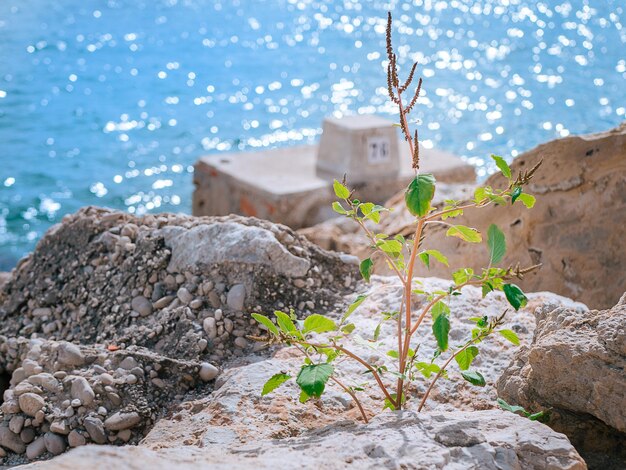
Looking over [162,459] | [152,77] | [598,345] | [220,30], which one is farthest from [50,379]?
[220,30]

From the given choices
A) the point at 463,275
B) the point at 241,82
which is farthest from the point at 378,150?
the point at 241,82

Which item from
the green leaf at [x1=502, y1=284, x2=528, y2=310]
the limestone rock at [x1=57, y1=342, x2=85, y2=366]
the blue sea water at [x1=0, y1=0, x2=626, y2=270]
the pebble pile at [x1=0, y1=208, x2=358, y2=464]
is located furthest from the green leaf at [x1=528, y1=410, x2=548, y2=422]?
the blue sea water at [x1=0, y1=0, x2=626, y2=270]

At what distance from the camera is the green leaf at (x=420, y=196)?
1.92 m

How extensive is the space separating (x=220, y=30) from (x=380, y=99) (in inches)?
246

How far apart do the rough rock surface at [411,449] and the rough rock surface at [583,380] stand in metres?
0.22

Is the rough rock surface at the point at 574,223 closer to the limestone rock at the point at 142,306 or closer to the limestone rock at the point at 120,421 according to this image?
the limestone rock at the point at 142,306

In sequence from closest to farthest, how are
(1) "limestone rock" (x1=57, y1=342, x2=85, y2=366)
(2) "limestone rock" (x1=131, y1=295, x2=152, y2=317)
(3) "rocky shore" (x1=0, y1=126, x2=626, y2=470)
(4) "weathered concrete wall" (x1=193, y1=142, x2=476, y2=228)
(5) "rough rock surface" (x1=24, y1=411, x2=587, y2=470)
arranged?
1. (5) "rough rock surface" (x1=24, y1=411, x2=587, y2=470)
2. (3) "rocky shore" (x1=0, y1=126, x2=626, y2=470)
3. (1) "limestone rock" (x1=57, y1=342, x2=85, y2=366)
4. (2) "limestone rock" (x1=131, y1=295, x2=152, y2=317)
5. (4) "weathered concrete wall" (x1=193, y1=142, x2=476, y2=228)

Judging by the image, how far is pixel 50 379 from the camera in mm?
2539

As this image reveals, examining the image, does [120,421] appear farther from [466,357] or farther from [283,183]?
[283,183]

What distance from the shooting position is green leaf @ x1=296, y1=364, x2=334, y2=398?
190 centimetres

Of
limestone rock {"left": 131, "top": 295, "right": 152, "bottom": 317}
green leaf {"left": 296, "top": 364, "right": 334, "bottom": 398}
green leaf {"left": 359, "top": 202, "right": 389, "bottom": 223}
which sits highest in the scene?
green leaf {"left": 359, "top": 202, "right": 389, "bottom": 223}

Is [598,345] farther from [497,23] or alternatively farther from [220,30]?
[220,30]

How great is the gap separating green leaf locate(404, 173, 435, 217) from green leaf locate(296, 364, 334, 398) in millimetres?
414

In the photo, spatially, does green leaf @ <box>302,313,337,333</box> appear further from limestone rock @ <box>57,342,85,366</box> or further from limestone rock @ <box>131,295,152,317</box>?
limestone rock @ <box>131,295,152,317</box>
